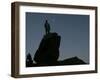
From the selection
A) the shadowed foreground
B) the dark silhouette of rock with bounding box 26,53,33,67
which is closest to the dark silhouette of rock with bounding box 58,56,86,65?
the shadowed foreground

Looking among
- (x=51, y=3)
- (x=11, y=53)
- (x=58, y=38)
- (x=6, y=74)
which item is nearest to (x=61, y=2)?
(x=51, y=3)

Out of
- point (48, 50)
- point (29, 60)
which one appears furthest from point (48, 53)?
point (29, 60)

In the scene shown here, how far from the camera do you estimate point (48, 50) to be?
6.72ft

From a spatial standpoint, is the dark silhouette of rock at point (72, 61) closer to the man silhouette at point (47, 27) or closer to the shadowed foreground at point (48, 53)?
the shadowed foreground at point (48, 53)

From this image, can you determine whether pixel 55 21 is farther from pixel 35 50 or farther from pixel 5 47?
pixel 5 47

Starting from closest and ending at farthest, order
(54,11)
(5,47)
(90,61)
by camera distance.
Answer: (5,47)
(54,11)
(90,61)

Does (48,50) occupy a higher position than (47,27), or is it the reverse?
(47,27)

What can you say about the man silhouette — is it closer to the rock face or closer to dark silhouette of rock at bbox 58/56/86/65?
the rock face

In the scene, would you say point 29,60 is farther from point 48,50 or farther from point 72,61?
point 72,61

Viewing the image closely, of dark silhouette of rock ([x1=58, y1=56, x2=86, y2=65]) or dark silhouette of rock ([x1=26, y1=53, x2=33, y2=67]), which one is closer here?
dark silhouette of rock ([x1=26, y1=53, x2=33, y2=67])

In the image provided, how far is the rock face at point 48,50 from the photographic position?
2014 mm

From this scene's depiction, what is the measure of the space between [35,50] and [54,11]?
0.34 metres

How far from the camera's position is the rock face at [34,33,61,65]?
2.01 meters

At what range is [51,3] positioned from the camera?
2072 millimetres
